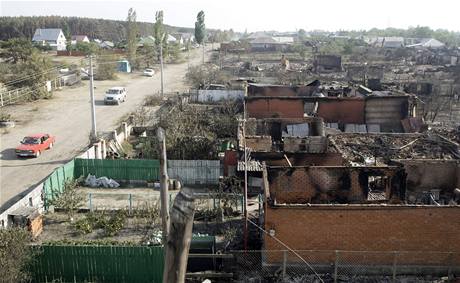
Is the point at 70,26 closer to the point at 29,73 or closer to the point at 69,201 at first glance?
the point at 29,73

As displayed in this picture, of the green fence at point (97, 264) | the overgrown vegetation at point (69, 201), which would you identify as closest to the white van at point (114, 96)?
the overgrown vegetation at point (69, 201)

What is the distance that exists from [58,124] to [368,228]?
24826mm

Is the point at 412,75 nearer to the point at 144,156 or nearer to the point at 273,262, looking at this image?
the point at 144,156

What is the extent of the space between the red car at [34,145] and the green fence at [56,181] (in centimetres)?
478

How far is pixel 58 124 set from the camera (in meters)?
31.8

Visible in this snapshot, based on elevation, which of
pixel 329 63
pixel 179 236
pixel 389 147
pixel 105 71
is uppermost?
pixel 179 236

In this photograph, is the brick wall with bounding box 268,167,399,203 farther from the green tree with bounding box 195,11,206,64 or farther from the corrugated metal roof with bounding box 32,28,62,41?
the corrugated metal roof with bounding box 32,28,62,41

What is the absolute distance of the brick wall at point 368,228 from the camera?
42.3ft

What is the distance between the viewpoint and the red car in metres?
24.0

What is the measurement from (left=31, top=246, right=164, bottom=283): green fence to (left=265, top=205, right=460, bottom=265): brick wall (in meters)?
3.44

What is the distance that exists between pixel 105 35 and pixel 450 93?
114738 mm

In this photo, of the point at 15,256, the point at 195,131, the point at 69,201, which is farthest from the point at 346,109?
the point at 15,256

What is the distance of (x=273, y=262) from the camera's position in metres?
13.4

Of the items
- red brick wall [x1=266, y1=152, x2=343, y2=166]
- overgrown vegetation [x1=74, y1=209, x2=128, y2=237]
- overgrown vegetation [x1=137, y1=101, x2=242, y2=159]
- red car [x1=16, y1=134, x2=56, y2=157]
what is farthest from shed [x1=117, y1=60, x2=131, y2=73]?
overgrown vegetation [x1=74, y1=209, x2=128, y2=237]
